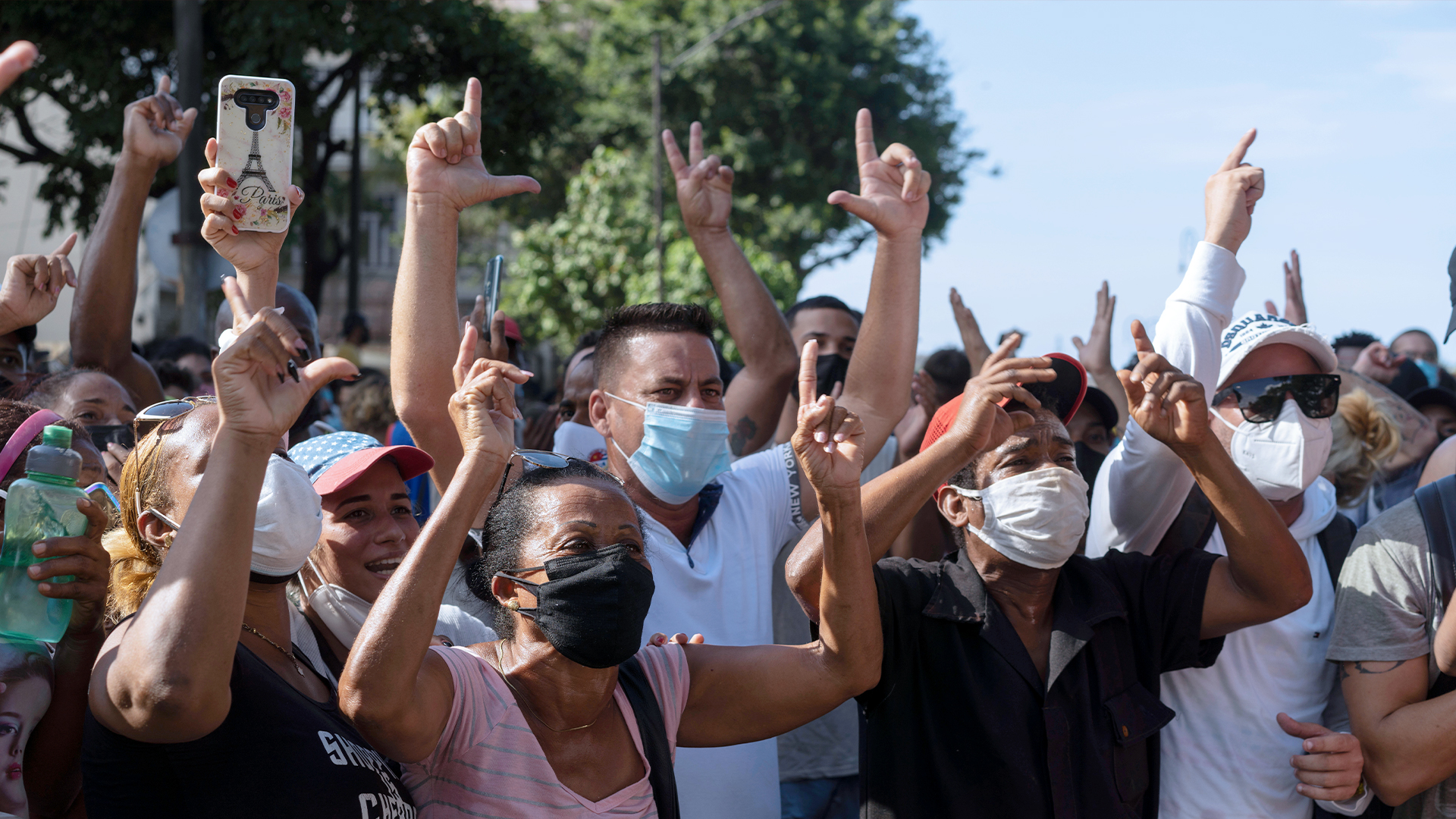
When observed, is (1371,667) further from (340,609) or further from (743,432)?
(340,609)

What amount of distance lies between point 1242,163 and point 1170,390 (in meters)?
0.99

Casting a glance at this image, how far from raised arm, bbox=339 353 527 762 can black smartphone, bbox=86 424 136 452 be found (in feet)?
6.07

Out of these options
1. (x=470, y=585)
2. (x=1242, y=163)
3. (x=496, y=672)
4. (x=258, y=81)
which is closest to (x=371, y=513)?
(x=470, y=585)

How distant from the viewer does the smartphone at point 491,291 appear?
4027mm

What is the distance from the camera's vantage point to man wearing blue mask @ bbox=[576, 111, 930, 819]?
334 cm

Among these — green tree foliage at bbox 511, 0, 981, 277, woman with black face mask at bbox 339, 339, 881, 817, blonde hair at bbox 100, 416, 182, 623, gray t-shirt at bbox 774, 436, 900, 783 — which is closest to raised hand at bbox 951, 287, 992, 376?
gray t-shirt at bbox 774, 436, 900, 783

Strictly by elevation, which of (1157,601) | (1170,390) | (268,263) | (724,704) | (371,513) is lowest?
(724,704)

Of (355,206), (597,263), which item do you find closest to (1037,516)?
(355,206)

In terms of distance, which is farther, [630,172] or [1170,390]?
[630,172]

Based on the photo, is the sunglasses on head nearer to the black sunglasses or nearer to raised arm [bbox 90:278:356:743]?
raised arm [bbox 90:278:356:743]

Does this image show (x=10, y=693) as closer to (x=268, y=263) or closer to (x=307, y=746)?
(x=307, y=746)

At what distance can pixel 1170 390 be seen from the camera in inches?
115

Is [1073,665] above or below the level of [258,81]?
below

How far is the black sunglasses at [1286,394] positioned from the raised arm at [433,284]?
2041mm
